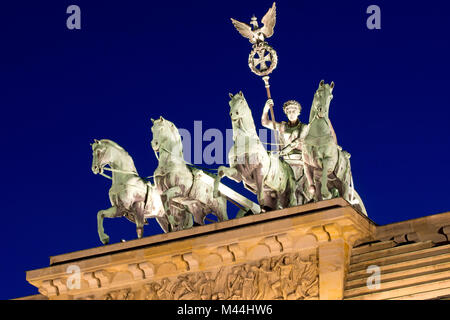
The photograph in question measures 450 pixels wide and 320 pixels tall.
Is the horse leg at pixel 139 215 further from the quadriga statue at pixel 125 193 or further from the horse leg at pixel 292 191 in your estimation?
the horse leg at pixel 292 191

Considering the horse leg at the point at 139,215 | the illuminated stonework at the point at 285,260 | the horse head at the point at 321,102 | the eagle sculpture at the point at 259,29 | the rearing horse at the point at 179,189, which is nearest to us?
the illuminated stonework at the point at 285,260

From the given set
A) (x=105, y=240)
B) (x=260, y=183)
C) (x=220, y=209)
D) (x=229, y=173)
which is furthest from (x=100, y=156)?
(x=260, y=183)

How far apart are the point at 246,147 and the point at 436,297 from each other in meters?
4.26

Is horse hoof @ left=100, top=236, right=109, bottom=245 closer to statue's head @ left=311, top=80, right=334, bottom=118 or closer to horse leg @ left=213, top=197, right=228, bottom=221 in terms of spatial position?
horse leg @ left=213, top=197, right=228, bottom=221

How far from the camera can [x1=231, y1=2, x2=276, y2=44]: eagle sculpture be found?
766 inches

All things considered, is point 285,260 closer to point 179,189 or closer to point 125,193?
point 179,189

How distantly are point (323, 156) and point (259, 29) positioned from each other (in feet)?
11.3

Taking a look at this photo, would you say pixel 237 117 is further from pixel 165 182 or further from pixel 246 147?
pixel 165 182

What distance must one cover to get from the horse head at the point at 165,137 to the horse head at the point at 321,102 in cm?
258

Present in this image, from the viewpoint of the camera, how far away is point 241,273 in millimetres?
16438

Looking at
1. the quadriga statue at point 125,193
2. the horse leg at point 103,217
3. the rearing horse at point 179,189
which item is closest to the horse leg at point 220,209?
the rearing horse at point 179,189

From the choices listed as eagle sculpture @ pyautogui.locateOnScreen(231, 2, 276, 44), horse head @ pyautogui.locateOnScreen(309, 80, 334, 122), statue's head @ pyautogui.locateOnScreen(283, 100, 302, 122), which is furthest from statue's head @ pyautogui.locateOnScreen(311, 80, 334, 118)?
eagle sculpture @ pyautogui.locateOnScreen(231, 2, 276, 44)

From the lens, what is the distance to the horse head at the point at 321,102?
57.0 ft
